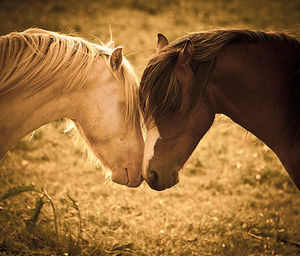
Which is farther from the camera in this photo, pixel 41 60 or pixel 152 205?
pixel 152 205

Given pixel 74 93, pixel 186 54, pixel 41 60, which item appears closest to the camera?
pixel 186 54

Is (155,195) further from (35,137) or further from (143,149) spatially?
(35,137)

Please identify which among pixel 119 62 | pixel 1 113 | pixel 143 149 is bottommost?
pixel 143 149

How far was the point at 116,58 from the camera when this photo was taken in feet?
7.05

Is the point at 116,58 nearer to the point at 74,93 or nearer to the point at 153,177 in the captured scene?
the point at 74,93

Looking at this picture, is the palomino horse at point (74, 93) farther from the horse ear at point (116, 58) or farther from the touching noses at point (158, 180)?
the touching noses at point (158, 180)

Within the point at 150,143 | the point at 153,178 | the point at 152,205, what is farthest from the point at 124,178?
the point at 152,205

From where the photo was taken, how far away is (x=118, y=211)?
3.50 metres

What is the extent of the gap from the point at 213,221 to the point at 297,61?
1.98 metres

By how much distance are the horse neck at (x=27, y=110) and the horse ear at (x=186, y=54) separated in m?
0.77

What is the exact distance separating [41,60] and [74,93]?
0.29m

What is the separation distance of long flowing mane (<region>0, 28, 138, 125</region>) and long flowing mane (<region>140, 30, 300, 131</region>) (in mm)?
269

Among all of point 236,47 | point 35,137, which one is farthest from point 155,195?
point 236,47

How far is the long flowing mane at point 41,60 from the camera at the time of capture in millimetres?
2016
